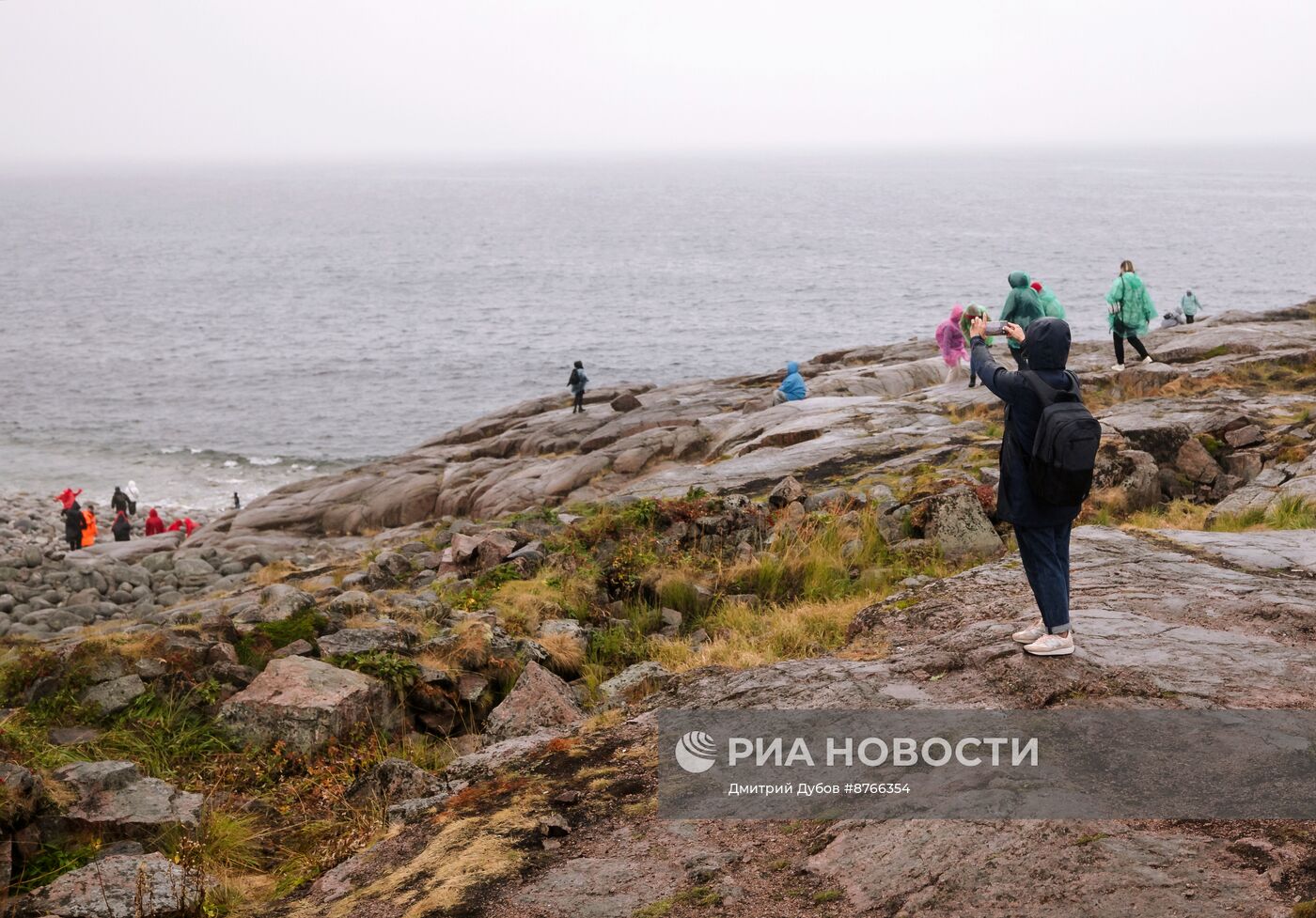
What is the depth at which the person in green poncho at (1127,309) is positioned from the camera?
20.9 meters

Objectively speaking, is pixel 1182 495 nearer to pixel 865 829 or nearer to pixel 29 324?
pixel 865 829

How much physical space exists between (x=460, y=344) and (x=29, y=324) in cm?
3591

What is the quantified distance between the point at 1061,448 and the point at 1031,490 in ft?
1.50

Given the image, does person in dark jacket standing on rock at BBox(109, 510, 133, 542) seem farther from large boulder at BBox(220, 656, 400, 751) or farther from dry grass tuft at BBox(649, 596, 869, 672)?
dry grass tuft at BBox(649, 596, 869, 672)

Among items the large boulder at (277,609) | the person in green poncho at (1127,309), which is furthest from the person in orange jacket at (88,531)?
the person in green poncho at (1127,309)

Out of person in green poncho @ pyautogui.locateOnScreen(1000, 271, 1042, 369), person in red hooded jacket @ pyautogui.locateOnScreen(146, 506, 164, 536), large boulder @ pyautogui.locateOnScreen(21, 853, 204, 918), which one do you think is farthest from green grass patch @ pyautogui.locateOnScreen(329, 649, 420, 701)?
person in red hooded jacket @ pyautogui.locateOnScreen(146, 506, 164, 536)

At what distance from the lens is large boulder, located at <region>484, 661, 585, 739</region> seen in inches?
331

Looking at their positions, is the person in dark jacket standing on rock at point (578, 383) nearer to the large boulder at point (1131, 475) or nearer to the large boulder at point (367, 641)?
the large boulder at point (1131, 475)

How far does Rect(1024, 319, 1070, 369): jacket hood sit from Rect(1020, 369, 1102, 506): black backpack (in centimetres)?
11

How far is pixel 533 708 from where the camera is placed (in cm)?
855

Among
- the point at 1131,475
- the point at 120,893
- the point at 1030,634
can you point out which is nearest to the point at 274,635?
the point at 120,893

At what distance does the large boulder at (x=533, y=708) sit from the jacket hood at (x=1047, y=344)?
14.7 feet

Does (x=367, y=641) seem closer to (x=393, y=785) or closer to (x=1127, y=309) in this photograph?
A: (x=393, y=785)

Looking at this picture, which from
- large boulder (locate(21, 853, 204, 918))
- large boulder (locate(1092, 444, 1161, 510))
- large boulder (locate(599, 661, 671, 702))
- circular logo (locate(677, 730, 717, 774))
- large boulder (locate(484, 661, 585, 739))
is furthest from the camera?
large boulder (locate(1092, 444, 1161, 510))
